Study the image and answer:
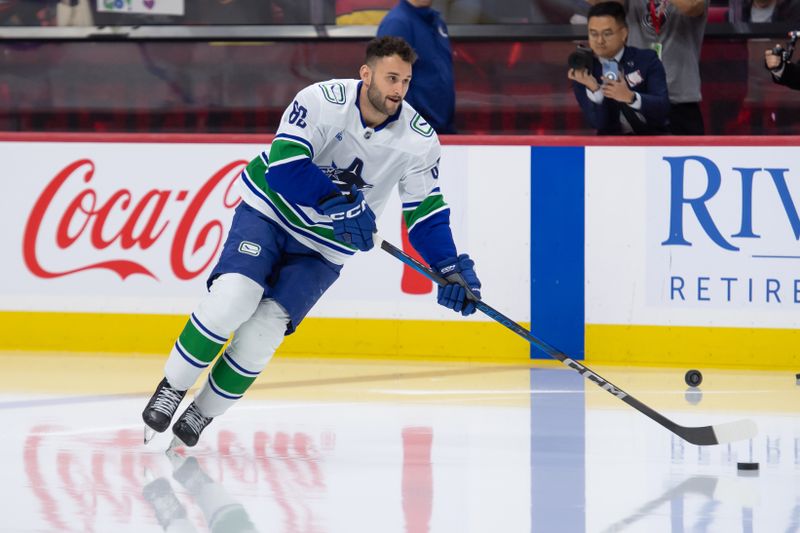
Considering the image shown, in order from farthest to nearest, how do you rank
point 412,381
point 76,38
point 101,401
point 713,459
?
point 76,38 → point 412,381 → point 101,401 → point 713,459

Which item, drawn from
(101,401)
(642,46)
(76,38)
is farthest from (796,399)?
(76,38)

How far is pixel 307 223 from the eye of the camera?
3.90 meters

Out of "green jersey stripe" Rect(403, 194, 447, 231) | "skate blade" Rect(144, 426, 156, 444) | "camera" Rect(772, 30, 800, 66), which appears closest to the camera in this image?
"skate blade" Rect(144, 426, 156, 444)

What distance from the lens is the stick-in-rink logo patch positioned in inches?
149

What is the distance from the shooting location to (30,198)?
20.1 feet

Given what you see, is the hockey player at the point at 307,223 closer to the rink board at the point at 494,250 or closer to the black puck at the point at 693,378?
the black puck at the point at 693,378

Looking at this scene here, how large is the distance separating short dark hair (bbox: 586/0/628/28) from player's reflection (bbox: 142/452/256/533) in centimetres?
306

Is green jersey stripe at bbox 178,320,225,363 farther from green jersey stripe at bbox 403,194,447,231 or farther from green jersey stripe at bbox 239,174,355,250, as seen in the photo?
green jersey stripe at bbox 403,194,447,231

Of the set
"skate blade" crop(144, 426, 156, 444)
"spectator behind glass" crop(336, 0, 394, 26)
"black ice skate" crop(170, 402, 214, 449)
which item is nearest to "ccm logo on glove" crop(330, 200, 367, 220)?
"black ice skate" crop(170, 402, 214, 449)

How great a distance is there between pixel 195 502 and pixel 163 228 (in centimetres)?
285

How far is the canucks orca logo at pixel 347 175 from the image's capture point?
3.88m

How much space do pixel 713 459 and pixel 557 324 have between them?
1.93m

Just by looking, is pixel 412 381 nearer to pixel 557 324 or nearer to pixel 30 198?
pixel 557 324

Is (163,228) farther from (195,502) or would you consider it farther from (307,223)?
(195,502)
